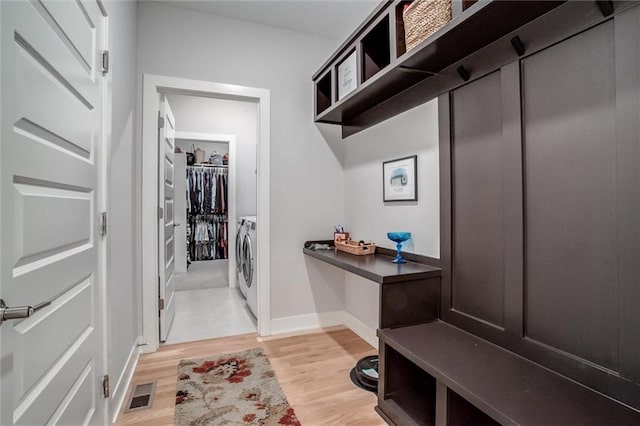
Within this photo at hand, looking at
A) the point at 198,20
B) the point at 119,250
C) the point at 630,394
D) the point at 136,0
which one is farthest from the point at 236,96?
the point at 630,394

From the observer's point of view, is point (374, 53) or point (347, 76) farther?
point (347, 76)

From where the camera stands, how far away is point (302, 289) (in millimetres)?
2916

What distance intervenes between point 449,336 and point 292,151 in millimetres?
2020

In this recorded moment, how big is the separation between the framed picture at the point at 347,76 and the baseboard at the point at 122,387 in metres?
2.38

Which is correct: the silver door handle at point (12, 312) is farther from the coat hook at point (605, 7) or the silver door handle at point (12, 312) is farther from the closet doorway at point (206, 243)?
the closet doorway at point (206, 243)

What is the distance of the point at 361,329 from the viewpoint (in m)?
2.74

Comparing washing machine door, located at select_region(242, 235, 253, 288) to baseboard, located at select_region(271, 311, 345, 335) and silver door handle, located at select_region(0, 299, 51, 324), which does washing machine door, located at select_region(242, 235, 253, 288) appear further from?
silver door handle, located at select_region(0, 299, 51, 324)

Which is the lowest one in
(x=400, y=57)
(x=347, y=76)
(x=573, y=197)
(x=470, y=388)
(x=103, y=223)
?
(x=470, y=388)

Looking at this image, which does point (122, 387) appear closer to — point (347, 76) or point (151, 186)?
point (151, 186)

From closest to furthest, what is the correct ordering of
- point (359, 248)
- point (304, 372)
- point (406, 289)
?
point (406, 289) < point (304, 372) < point (359, 248)

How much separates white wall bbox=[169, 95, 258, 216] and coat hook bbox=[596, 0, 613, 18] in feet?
13.5

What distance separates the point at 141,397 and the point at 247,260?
1652 millimetres

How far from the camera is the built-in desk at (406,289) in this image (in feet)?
5.49

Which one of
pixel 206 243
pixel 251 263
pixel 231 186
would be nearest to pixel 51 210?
pixel 251 263
